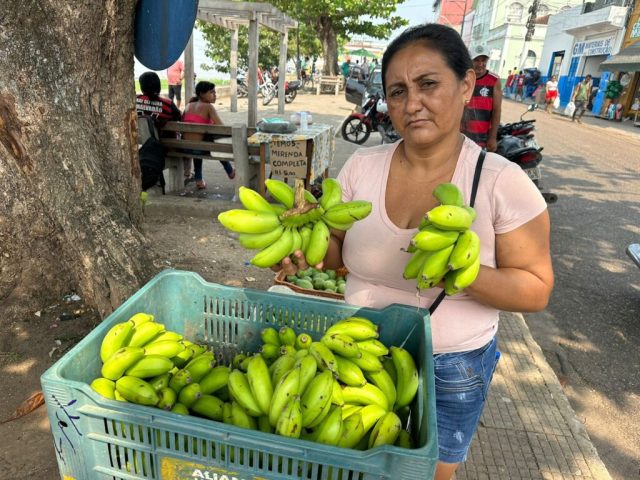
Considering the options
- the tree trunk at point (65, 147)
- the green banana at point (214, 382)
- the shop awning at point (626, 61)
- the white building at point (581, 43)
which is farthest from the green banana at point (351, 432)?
the white building at point (581, 43)

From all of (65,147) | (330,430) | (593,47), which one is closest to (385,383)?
(330,430)

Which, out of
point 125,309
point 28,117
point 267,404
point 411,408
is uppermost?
point 28,117

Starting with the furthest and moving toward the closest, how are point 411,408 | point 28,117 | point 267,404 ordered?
point 28,117 < point 411,408 < point 267,404

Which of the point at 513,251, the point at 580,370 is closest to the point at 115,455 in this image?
the point at 513,251

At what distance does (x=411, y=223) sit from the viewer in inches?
67.8

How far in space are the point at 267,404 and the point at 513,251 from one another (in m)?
0.98

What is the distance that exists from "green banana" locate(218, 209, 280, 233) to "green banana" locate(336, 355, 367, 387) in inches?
20.5

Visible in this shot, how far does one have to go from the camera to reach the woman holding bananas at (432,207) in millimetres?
1569

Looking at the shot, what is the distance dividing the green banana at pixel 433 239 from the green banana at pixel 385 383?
449 millimetres

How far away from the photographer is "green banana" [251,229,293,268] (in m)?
1.53

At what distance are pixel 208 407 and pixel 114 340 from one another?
355mm

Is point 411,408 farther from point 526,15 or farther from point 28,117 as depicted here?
point 526,15

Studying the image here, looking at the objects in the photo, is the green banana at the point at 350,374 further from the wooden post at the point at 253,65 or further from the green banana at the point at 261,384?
the wooden post at the point at 253,65

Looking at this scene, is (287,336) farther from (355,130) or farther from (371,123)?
(355,130)
